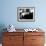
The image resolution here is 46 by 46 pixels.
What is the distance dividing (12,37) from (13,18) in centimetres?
77

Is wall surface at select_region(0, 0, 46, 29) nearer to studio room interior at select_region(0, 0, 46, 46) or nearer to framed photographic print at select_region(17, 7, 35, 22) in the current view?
studio room interior at select_region(0, 0, 46, 46)

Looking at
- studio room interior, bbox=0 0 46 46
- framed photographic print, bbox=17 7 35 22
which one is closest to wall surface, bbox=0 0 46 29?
studio room interior, bbox=0 0 46 46

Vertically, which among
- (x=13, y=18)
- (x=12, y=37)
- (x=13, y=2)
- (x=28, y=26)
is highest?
(x=13, y=2)

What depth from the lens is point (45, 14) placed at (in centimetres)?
446

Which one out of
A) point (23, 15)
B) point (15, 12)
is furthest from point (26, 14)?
point (15, 12)

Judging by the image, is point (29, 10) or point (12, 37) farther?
point (29, 10)

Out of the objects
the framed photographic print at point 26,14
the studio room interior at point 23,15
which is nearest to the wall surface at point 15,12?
the studio room interior at point 23,15

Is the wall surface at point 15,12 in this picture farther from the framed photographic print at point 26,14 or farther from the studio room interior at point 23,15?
the framed photographic print at point 26,14

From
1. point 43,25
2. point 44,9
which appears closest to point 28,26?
point 43,25

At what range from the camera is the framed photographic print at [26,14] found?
14.5 feet

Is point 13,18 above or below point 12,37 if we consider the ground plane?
above

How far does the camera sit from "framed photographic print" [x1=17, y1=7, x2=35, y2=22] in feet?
14.5

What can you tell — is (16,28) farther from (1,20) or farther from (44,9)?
(44,9)

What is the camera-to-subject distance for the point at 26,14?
4.46m
